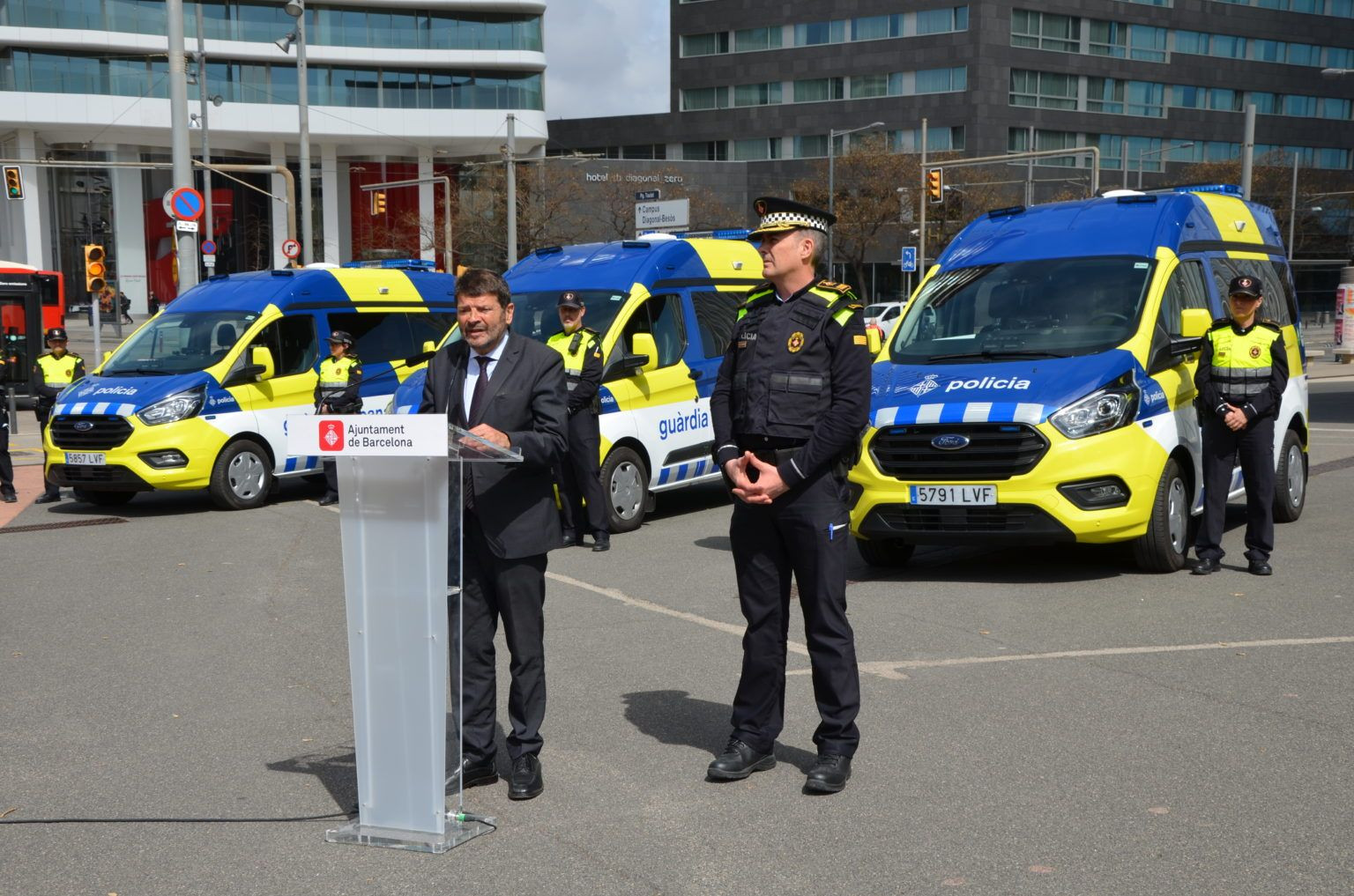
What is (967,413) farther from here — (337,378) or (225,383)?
(225,383)

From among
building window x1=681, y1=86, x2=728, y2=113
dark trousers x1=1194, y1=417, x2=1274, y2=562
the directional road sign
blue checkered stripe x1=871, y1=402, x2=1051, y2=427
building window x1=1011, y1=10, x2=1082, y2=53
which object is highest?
building window x1=1011, y1=10, x2=1082, y2=53

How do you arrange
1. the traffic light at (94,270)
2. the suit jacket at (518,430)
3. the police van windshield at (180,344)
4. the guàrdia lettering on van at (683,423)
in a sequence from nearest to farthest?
the suit jacket at (518,430) → the guàrdia lettering on van at (683,423) → the police van windshield at (180,344) → the traffic light at (94,270)

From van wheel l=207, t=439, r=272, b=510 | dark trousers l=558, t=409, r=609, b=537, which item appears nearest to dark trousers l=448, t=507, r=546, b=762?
dark trousers l=558, t=409, r=609, b=537

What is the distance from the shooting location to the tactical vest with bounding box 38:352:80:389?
15.0 metres

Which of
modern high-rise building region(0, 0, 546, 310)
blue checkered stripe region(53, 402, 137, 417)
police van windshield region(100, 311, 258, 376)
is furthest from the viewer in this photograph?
modern high-rise building region(0, 0, 546, 310)

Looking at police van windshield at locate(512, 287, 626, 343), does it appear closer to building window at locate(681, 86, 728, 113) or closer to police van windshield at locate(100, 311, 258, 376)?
police van windshield at locate(100, 311, 258, 376)

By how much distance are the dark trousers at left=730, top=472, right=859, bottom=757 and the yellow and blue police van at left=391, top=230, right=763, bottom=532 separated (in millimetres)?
6216

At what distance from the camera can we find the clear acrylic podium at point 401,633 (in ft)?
14.6

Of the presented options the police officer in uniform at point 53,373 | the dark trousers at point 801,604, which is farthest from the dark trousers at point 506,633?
the police officer in uniform at point 53,373

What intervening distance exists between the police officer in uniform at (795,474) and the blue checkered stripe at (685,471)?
6.85 metres

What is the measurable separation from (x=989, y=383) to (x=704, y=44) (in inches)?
2799

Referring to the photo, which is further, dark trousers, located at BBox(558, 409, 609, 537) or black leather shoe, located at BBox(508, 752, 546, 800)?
dark trousers, located at BBox(558, 409, 609, 537)

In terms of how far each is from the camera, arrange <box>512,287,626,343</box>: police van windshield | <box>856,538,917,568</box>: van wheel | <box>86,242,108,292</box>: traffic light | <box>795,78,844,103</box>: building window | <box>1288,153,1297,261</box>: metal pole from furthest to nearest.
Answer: <box>795,78,844,103</box>: building window < <box>1288,153,1297,261</box>: metal pole < <box>86,242,108,292</box>: traffic light < <box>512,287,626,343</box>: police van windshield < <box>856,538,917,568</box>: van wheel

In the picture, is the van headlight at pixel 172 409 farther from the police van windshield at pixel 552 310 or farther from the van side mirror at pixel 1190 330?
the van side mirror at pixel 1190 330
